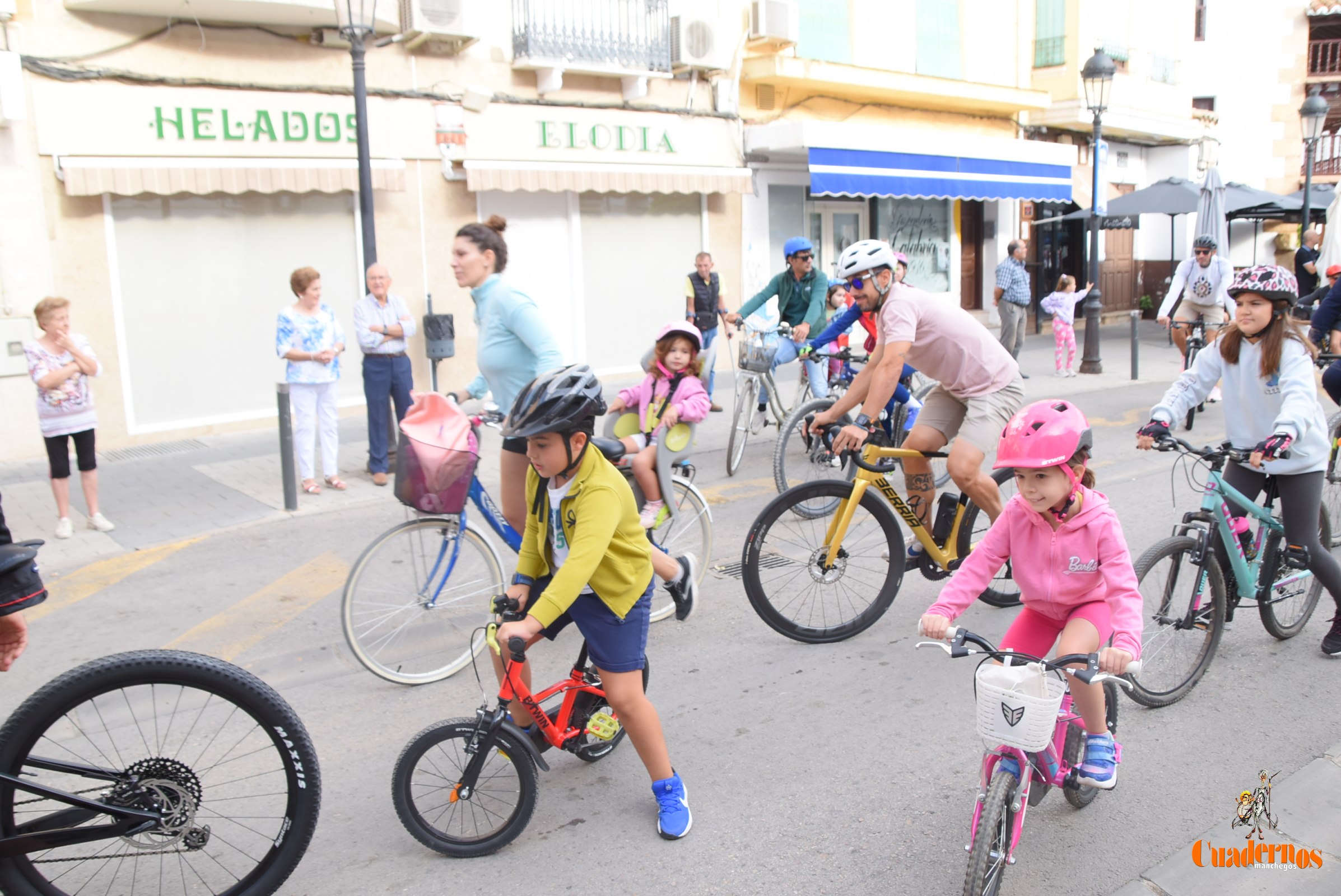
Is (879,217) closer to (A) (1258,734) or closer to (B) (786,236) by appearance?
(B) (786,236)

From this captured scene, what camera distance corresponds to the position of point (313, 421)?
343 inches

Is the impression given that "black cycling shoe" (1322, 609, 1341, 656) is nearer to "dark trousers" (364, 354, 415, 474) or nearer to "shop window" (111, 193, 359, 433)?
"dark trousers" (364, 354, 415, 474)

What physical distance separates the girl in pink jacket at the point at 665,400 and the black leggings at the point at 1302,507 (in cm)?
245

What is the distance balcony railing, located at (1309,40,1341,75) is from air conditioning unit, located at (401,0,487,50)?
100 ft

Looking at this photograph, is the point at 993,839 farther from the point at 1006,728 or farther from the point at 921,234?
the point at 921,234

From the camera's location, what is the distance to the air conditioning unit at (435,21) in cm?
1207

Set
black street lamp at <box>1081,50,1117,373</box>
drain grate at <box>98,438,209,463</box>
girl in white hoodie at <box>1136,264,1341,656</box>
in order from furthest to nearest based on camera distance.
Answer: black street lamp at <box>1081,50,1117,373</box>, drain grate at <box>98,438,209,463</box>, girl in white hoodie at <box>1136,264,1341,656</box>

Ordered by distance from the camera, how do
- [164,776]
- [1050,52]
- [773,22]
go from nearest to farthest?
[164,776] → [773,22] → [1050,52]

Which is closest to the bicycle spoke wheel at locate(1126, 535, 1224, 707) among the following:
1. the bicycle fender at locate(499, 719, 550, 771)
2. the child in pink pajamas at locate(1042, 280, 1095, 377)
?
the bicycle fender at locate(499, 719, 550, 771)

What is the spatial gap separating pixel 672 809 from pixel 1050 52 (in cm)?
2178

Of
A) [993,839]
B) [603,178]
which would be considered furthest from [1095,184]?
[993,839]

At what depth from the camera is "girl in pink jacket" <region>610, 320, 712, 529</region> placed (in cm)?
530

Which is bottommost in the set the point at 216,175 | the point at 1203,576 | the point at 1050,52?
the point at 1203,576

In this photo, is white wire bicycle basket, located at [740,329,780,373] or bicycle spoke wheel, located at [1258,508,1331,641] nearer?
bicycle spoke wheel, located at [1258,508,1331,641]
